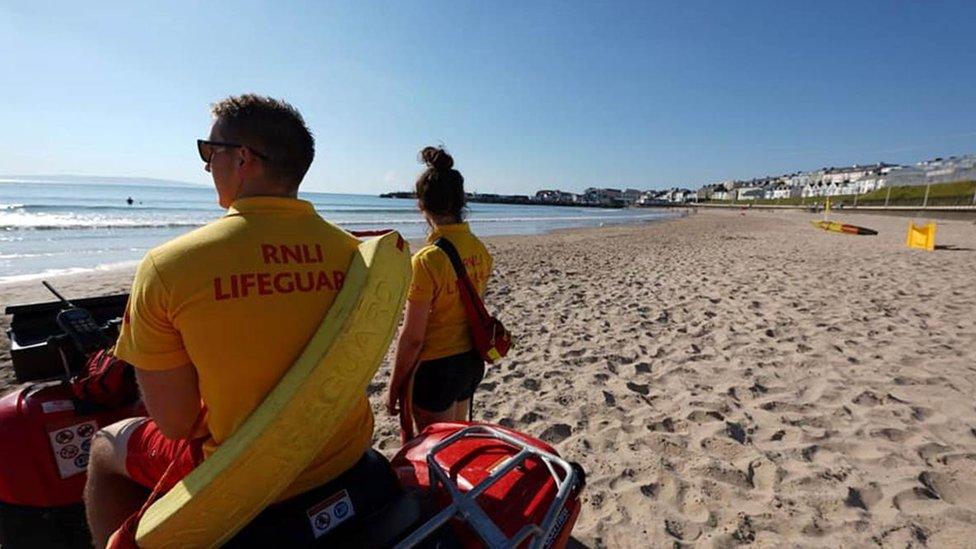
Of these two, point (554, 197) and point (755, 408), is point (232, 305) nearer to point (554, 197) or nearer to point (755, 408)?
point (755, 408)

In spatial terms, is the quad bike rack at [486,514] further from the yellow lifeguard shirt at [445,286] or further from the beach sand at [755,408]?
the beach sand at [755,408]

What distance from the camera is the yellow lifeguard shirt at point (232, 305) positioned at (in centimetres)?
106

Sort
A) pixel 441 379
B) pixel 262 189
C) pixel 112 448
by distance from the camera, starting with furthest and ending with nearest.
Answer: pixel 441 379
pixel 112 448
pixel 262 189

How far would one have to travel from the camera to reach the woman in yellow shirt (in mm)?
2268

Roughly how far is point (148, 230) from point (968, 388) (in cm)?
2753

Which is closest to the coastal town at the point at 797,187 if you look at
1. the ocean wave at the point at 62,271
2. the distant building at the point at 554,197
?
the distant building at the point at 554,197

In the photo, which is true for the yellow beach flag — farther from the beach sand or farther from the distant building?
the distant building

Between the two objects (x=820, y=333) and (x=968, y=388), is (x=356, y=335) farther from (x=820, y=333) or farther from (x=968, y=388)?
(x=820, y=333)

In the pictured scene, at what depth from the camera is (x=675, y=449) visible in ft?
10.5

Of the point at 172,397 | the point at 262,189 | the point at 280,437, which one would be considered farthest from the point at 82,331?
the point at 280,437

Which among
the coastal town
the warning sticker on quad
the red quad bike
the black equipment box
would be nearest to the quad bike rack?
the red quad bike

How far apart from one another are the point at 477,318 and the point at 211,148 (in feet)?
4.70

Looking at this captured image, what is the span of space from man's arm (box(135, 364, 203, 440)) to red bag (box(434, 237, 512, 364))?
1.29 m

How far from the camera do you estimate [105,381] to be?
172cm
